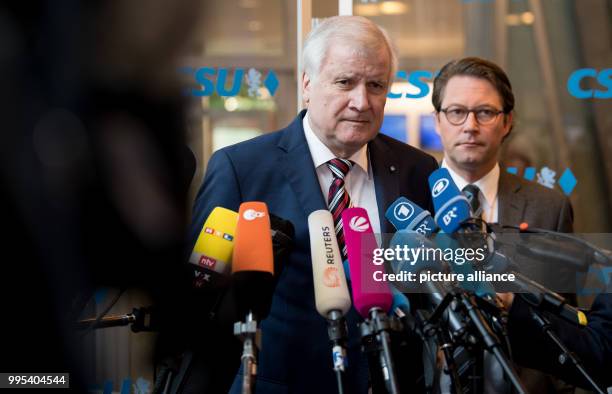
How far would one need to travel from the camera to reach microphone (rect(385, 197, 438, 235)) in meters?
1.86

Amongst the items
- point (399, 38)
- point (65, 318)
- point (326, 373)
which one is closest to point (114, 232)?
point (65, 318)

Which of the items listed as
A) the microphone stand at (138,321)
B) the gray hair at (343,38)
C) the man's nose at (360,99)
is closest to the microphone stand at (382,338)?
A: the microphone stand at (138,321)

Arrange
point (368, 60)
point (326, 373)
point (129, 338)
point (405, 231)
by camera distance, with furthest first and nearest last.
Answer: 1. point (368, 60)
2. point (326, 373)
3. point (405, 231)
4. point (129, 338)

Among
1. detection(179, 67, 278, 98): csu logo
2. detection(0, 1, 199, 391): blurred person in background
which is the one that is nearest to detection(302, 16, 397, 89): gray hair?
detection(179, 67, 278, 98): csu logo

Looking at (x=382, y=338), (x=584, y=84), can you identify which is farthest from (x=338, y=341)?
(x=584, y=84)

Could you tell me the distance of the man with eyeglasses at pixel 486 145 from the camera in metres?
3.05

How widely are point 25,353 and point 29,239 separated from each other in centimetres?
13

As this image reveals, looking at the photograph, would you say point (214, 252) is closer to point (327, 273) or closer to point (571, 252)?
point (327, 273)

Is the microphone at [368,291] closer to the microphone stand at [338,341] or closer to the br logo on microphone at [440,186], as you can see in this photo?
the microphone stand at [338,341]

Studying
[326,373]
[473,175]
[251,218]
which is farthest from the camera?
[473,175]

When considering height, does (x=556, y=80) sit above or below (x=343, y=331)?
above

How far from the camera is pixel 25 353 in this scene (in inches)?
35.2

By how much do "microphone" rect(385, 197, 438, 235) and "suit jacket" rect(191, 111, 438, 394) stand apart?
380mm

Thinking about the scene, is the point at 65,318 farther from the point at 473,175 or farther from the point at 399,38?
the point at 399,38
